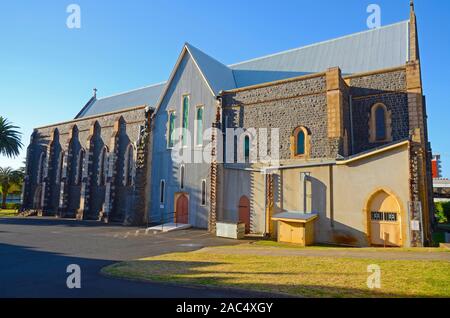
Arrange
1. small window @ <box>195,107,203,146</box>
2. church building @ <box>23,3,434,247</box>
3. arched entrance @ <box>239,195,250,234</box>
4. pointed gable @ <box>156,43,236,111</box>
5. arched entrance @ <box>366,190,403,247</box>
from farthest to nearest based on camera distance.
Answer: pointed gable @ <box>156,43,236,111</box> → small window @ <box>195,107,203,146</box> → arched entrance @ <box>239,195,250,234</box> → church building @ <box>23,3,434,247</box> → arched entrance @ <box>366,190,403,247</box>

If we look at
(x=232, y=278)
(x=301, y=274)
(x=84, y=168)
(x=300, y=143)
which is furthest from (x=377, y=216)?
(x=84, y=168)

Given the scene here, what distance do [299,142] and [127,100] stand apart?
26805mm

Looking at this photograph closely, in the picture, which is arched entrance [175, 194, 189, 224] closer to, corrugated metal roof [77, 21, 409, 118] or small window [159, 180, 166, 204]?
small window [159, 180, 166, 204]

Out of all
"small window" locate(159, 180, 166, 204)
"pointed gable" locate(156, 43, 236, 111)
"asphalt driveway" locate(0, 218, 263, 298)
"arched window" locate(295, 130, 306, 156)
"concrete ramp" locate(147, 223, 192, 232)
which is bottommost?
"asphalt driveway" locate(0, 218, 263, 298)

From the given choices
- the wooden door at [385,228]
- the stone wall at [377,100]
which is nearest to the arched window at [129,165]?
the stone wall at [377,100]

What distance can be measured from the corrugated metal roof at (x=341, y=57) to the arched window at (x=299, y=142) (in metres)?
7.28

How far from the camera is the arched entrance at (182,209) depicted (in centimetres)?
2639

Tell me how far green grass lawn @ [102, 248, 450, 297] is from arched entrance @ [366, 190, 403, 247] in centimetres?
650

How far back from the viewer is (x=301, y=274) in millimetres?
9359

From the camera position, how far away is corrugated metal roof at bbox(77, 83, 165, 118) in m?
36.5

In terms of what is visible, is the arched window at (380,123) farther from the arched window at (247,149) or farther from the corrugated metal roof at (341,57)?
the arched window at (247,149)

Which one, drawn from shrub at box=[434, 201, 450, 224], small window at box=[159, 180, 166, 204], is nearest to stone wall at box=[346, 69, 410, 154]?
small window at box=[159, 180, 166, 204]

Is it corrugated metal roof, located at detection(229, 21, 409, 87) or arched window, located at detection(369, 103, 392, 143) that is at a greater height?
corrugated metal roof, located at detection(229, 21, 409, 87)
